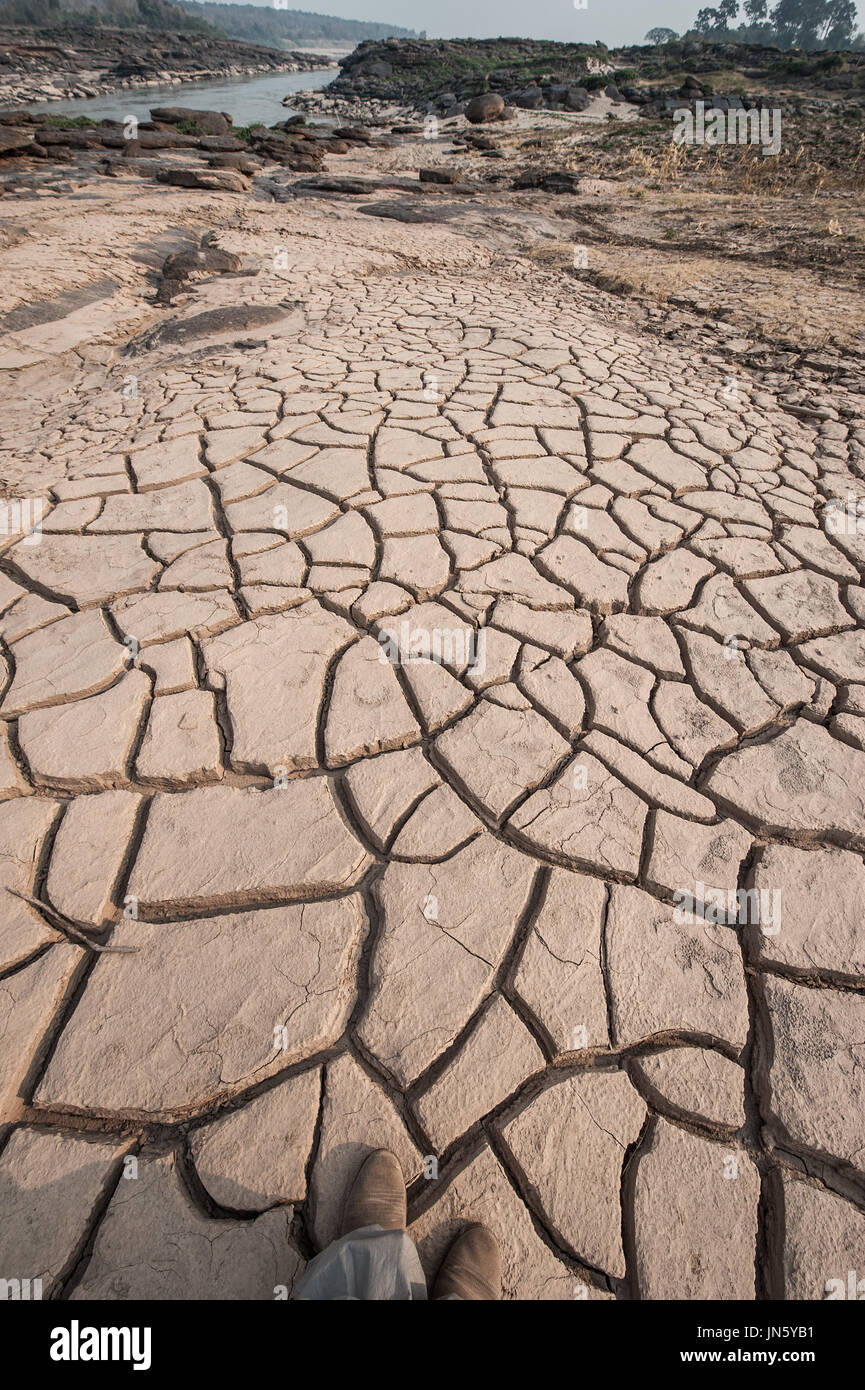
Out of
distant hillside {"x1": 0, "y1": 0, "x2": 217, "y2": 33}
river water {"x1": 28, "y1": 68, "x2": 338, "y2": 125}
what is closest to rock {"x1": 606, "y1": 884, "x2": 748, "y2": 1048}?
river water {"x1": 28, "y1": 68, "x2": 338, "y2": 125}

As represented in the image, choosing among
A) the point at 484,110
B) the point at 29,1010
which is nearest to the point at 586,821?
the point at 29,1010

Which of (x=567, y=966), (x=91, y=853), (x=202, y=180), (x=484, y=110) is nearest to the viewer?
(x=567, y=966)

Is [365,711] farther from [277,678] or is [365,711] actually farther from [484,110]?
[484,110]

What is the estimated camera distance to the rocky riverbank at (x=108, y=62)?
27.5m

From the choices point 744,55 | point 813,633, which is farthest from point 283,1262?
point 744,55

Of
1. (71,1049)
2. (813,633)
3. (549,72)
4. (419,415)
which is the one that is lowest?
(71,1049)

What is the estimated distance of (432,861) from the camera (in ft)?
4.83

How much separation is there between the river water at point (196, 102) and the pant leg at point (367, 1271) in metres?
21.0

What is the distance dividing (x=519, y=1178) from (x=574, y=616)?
1.50 meters

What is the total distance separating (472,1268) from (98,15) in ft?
259

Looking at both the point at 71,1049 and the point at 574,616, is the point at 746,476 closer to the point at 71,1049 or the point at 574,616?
the point at 574,616

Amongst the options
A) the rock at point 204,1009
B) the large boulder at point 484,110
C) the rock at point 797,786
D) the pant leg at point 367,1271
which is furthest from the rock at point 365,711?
the large boulder at point 484,110
